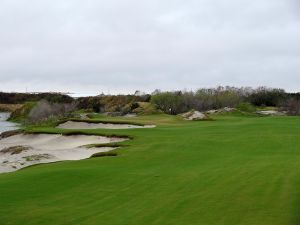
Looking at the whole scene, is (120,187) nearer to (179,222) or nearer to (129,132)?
(179,222)

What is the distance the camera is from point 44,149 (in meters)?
36.8

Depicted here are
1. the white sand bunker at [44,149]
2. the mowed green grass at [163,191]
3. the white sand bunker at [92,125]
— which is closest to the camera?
the mowed green grass at [163,191]

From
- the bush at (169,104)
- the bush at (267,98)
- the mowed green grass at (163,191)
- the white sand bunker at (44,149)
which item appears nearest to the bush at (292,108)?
the bush at (267,98)

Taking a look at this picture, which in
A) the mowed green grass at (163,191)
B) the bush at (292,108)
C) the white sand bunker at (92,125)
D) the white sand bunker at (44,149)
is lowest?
the white sand bunker at (44,149)

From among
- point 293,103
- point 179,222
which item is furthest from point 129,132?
point 293,103

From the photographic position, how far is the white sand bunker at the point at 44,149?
96.7ft

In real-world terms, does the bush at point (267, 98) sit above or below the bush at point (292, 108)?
above

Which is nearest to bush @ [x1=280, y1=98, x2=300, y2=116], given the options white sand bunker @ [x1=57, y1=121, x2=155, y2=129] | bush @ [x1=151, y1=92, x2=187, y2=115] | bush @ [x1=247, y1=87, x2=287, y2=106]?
bush @ [x1=247, y1=87, x2=287, y2=106]

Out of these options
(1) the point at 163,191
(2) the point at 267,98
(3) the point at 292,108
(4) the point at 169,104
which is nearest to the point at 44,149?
(1) the point at 163,191

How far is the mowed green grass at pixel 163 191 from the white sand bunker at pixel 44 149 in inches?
250

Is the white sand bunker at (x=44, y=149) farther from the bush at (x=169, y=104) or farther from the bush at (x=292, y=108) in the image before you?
the bush at (x=169, y=104)

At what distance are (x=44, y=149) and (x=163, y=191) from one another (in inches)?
909

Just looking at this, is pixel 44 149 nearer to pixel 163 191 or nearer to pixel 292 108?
pixel 163 191

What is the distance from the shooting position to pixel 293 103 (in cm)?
9131
